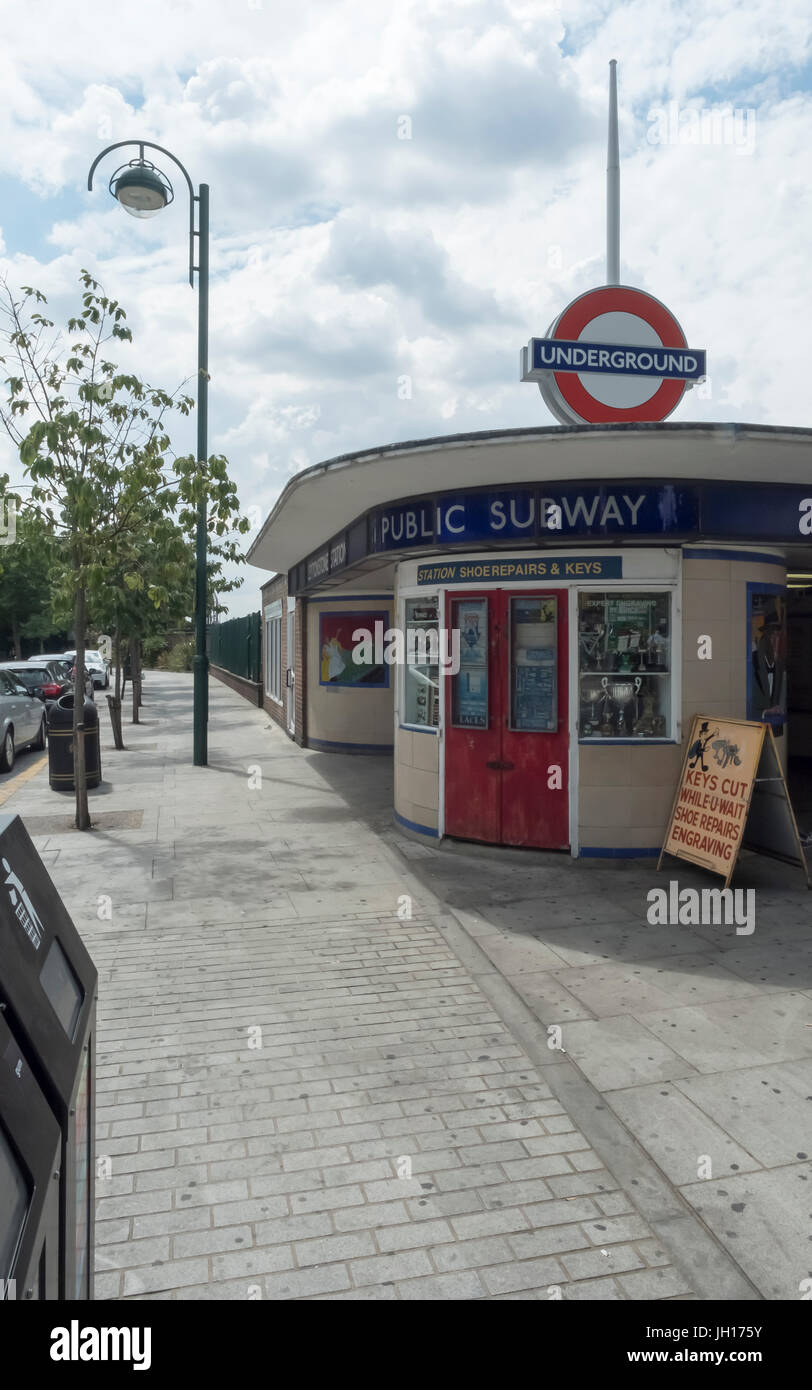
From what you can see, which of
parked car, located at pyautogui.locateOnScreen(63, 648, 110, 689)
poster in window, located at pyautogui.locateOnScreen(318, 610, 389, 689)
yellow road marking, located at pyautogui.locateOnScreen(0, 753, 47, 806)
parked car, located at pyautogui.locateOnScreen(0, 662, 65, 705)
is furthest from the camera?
parked car, located at pyautogui.locateOnScreen(63, 648, 110, 689)

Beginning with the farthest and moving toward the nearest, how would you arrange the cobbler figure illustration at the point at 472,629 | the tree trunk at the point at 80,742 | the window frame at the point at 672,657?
the tree trunk at the point at 80,742
the cobbler figure illustration at the point at 472,629
the window frame at the point at 672,657

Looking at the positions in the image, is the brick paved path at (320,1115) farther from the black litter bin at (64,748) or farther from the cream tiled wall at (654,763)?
the black litter bin at (64,748)

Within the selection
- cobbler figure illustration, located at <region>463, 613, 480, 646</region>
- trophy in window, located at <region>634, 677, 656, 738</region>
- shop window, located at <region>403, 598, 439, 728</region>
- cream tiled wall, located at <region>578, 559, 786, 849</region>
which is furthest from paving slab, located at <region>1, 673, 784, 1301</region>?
cobbler figure illustration, located at <region>463, 613, 480, 646</region>

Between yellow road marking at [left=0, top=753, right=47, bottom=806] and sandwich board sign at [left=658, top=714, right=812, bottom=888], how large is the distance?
816 cm

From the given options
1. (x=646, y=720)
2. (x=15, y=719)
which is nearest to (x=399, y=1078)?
(x=646, y=720)

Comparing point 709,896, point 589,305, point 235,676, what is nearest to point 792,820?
point 709,896

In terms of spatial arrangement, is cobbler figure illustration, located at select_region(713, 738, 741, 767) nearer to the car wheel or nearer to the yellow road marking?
the yellow road marking

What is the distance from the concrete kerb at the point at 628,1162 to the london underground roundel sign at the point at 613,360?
5283 mm

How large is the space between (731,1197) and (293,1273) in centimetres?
163

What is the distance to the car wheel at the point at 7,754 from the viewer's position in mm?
14711

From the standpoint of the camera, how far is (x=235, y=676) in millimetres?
34688

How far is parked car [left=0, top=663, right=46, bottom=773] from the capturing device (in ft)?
48.5

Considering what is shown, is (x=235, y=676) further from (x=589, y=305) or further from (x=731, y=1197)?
(x=731, y=1197)

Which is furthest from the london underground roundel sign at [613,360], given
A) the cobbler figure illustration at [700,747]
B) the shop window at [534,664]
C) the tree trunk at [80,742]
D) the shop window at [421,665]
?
the tree trunk at [80,742]
